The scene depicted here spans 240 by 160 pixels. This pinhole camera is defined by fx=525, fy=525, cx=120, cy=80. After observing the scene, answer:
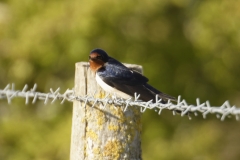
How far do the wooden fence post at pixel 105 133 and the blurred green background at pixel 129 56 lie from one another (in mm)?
4424

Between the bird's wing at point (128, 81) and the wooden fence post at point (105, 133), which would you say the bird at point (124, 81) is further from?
the wooden fence post at point (105, 133)

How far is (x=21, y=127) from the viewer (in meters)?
8.36

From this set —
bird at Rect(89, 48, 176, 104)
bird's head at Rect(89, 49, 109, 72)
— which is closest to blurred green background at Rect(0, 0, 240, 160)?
bird's head at Rect(89, 49, 109, 72)

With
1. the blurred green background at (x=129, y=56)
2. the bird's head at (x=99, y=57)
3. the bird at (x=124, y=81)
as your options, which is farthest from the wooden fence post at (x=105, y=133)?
the blurred green background at (x=129, y=56)

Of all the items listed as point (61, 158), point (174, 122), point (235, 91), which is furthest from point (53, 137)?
point (235, 91)

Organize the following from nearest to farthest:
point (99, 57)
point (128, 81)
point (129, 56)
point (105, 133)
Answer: point (105, 133) < point (128, 81) < point (99, 57) < point (129, 56)

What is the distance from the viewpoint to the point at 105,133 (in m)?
2.78

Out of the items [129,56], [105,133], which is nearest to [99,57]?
[105,133]

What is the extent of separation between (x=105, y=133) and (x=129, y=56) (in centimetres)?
482

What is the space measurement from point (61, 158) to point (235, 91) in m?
3.62

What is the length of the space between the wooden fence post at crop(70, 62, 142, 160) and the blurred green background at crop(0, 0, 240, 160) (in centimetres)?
442

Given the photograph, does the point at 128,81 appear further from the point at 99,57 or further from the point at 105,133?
the point at 105,133

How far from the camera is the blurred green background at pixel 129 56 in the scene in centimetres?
753

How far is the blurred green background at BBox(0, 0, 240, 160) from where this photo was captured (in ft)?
24.7
